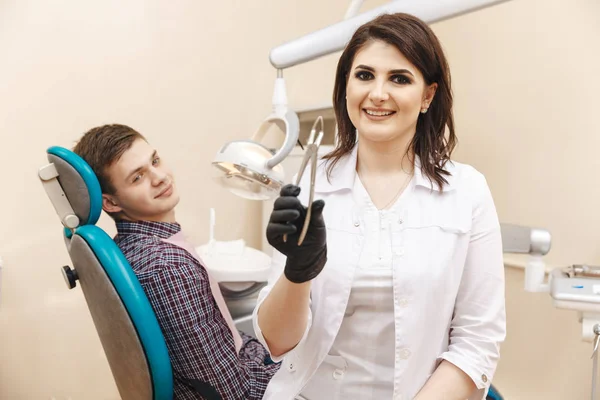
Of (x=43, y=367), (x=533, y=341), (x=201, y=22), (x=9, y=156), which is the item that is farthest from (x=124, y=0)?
(x=533, y=341)

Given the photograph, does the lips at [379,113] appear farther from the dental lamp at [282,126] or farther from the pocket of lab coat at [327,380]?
the pocket of lab coat at [327,380]

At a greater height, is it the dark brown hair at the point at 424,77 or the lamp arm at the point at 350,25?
the lamp arm at the point at 350,25

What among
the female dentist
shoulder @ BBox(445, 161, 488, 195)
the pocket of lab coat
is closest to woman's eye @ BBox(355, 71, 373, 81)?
the female dentist

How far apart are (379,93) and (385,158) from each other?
17cm

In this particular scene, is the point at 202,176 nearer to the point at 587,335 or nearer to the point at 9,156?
the point at 9,156

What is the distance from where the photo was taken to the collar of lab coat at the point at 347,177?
3.28ft

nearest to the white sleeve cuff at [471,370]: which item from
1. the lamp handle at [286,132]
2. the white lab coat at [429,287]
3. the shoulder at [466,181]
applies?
the white lab coat at [429,287]

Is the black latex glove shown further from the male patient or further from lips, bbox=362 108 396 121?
the male patient

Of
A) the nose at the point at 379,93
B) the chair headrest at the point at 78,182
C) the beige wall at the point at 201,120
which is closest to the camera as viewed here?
the nose at the point at 379,93

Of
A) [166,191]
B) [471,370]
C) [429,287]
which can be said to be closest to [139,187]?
→ [166,191]

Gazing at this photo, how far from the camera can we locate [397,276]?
92 cm

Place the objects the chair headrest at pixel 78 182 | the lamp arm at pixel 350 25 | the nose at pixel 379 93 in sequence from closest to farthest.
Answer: the nose at pixel 379 93
the lamp arm at pixel 350 25
the chair headrest at pixel 78 182

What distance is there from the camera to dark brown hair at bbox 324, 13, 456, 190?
0.93m

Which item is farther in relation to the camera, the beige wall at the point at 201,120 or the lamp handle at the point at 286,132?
the beige wall at the point at 201,120
